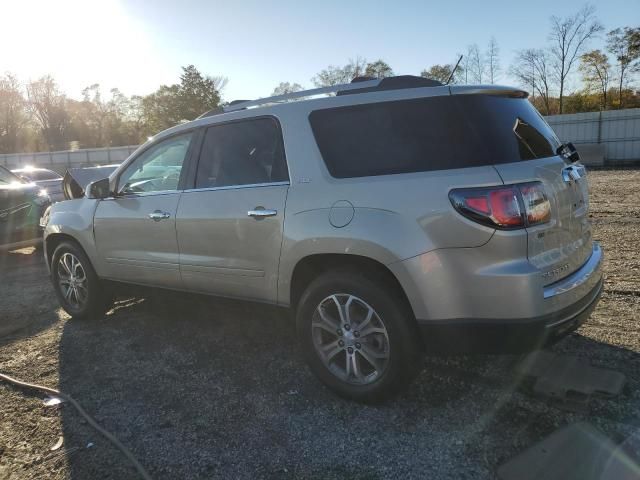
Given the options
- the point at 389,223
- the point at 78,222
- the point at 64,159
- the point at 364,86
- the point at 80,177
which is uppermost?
the point at 64,159

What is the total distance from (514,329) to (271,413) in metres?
1.53

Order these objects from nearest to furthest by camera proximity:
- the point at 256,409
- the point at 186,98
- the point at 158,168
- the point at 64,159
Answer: the point at 256,409
the point at 158,168
the point at 64,159
the point at 186,98

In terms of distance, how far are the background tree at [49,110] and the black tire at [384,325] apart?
75685mm

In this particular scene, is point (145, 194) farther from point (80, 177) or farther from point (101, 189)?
point (80, 177)

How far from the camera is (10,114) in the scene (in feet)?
216

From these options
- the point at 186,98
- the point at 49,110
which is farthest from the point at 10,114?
the point at 186,98

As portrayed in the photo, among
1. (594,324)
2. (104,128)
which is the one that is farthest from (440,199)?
(104,128)

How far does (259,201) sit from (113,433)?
1.67 m

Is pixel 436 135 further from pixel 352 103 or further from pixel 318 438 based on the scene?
pixel 318 438

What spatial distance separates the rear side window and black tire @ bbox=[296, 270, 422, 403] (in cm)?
80

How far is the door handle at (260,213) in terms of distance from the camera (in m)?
3.27

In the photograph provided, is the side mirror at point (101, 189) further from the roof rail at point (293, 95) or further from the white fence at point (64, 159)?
the white fence at point (64, 159)

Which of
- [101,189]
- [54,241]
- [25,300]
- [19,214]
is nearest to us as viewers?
[101,189]

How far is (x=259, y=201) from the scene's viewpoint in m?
3.36
